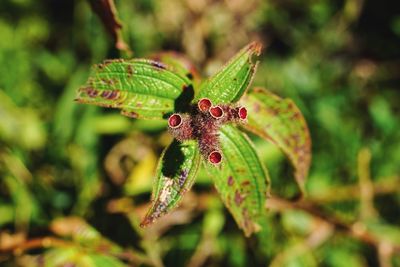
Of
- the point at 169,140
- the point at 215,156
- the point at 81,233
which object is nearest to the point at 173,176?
the point at 215,156

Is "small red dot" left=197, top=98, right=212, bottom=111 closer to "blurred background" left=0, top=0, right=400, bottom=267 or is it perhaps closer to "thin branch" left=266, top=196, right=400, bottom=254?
"blurred background" left=0, top=0, right=400, bottom=267

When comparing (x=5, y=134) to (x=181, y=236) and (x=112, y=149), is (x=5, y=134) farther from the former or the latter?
(x=181, y=236)

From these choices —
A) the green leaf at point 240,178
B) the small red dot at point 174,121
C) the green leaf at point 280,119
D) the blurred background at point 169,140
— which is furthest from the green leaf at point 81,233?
the small red dot at point 174,121

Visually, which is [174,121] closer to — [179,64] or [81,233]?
[179,64]

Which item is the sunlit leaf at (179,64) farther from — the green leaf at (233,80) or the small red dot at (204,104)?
the small red dot at (204,104)

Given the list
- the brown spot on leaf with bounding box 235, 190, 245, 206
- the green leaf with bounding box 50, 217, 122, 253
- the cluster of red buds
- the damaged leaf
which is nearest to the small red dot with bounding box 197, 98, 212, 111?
the cluster of red buds

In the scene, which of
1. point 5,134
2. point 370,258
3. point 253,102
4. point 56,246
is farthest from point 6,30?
point 370,258
